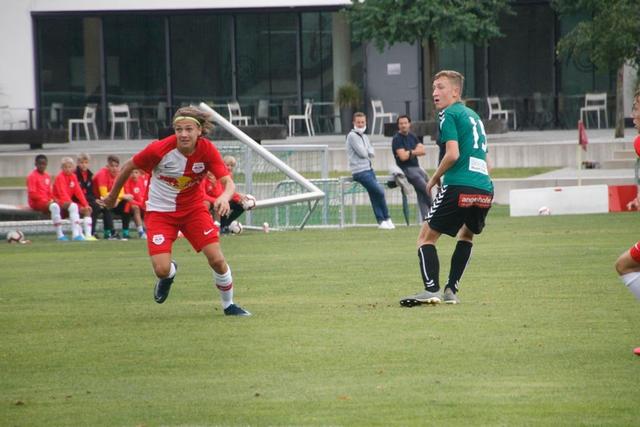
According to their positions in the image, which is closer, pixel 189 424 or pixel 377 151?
pixel 189 424

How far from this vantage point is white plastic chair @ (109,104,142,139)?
4575 centimetres

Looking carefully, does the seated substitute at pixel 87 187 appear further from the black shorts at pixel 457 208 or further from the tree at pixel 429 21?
the tree at pixel 429 21

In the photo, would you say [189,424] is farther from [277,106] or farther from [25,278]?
[277,106]

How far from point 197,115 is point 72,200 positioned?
1274 centimetres

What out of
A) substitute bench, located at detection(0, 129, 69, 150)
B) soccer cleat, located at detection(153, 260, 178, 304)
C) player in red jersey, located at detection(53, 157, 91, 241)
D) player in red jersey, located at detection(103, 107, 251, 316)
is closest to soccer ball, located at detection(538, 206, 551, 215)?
player in red jersey, located at detection(53, 157, 91, 241)

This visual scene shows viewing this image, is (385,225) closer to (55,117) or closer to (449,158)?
(449,158)

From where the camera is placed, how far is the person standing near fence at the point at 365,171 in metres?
23.6

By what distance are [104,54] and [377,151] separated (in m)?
16.9

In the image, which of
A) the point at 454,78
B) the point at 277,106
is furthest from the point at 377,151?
the point at 454,78

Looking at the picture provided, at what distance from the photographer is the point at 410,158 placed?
950 inches

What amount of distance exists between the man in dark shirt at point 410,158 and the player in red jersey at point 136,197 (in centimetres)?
433

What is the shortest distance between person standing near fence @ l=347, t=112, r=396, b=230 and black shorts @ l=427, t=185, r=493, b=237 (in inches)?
467

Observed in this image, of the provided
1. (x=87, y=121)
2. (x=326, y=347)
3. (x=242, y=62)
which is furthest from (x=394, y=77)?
(x=326, y=347)

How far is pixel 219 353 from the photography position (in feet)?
31.1
